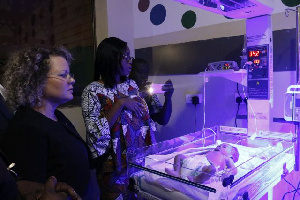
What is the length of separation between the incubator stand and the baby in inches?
1.0

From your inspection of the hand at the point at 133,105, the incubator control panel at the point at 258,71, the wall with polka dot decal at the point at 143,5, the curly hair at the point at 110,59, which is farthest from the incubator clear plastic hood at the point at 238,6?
the wall with polka dot decal at the point at 143,5

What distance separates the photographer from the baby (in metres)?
1.04

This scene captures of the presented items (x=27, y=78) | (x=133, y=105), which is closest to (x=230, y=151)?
(x=133, y=105)

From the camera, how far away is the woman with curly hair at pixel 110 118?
172cm

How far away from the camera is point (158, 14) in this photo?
3006 millimetres

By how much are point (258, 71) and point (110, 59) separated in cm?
98

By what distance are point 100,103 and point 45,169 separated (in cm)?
67

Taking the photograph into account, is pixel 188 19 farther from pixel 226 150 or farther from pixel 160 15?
pixel 226 150

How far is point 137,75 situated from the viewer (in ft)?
7.66

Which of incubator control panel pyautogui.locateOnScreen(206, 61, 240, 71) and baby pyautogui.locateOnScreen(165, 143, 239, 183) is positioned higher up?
incubator control panel pyautogui.locateOnScreen(206, 61, 240, 71)

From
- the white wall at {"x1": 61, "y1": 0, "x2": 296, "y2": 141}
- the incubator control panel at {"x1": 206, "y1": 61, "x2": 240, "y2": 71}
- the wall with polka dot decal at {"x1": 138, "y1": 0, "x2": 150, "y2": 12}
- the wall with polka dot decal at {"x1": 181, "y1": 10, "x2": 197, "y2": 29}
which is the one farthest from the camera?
the wall with polka dot decal at {"x1": 138, "y1": 0, "x2": 150, "y2": 12}

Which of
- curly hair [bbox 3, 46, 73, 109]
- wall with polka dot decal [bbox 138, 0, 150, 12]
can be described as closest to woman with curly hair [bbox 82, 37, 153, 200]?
curly hair [bbox 3, 46, 73, 109]

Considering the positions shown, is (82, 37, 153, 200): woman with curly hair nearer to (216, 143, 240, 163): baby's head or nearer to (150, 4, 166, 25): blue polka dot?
(216, 143, 240, 163): baby's head

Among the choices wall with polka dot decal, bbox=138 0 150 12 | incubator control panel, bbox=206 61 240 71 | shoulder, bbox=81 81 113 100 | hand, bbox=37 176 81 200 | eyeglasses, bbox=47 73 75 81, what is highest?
wall with polka dot decal, bbox=138 0 150 12
